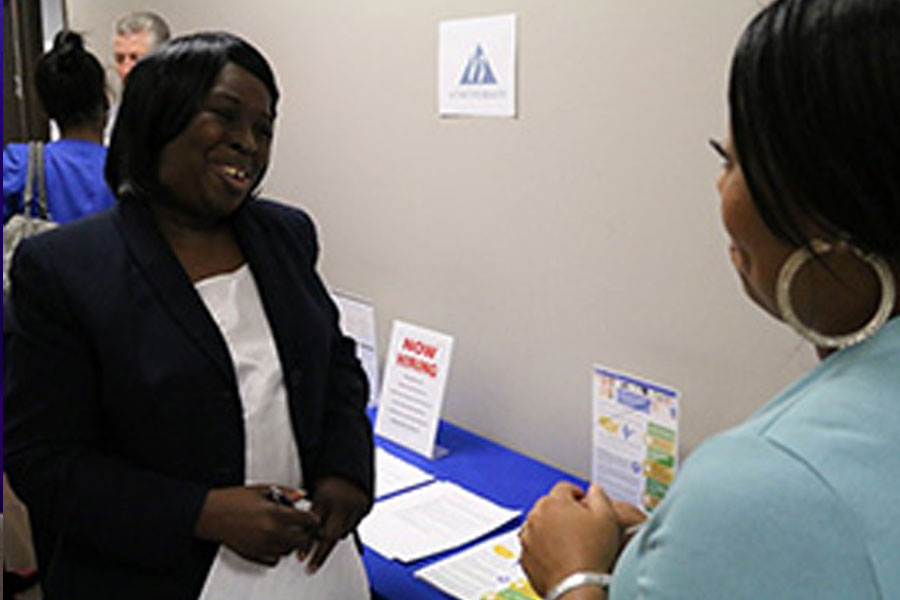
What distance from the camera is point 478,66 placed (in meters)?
1.88

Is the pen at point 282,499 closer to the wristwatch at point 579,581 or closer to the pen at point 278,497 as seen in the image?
the pen at point 278,497

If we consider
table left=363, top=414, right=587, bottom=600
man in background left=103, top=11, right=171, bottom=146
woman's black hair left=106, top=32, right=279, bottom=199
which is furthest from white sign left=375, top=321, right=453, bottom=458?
man in background left=103, top=11, right=171, bottom=146

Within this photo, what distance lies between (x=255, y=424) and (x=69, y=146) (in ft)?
5.20

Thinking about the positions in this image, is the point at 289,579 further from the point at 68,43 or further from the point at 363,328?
the point at 68,43

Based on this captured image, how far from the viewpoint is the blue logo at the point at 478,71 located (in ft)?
6.07

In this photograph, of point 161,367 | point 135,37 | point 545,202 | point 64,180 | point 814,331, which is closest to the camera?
point 814,331

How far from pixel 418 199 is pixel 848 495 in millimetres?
1651

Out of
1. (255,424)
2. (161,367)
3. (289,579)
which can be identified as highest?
(161,367)

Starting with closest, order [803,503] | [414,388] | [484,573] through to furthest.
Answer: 1. [803,503]
2. [484,573]
3. [414,388]

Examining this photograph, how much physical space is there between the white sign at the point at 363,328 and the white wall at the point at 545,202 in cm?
12

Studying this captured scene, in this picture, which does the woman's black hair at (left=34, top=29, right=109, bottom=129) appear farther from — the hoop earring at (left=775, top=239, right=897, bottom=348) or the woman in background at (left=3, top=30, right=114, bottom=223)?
the hoop earring at (left=775, top=239, right=897, bottom=348)

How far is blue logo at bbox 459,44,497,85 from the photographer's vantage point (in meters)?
1.85

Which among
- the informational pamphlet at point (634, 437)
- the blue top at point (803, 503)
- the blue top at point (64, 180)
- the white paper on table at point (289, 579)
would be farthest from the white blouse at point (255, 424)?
the blue top at point (64, 180)

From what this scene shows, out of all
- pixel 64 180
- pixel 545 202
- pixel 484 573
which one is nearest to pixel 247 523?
pixel 484 573
